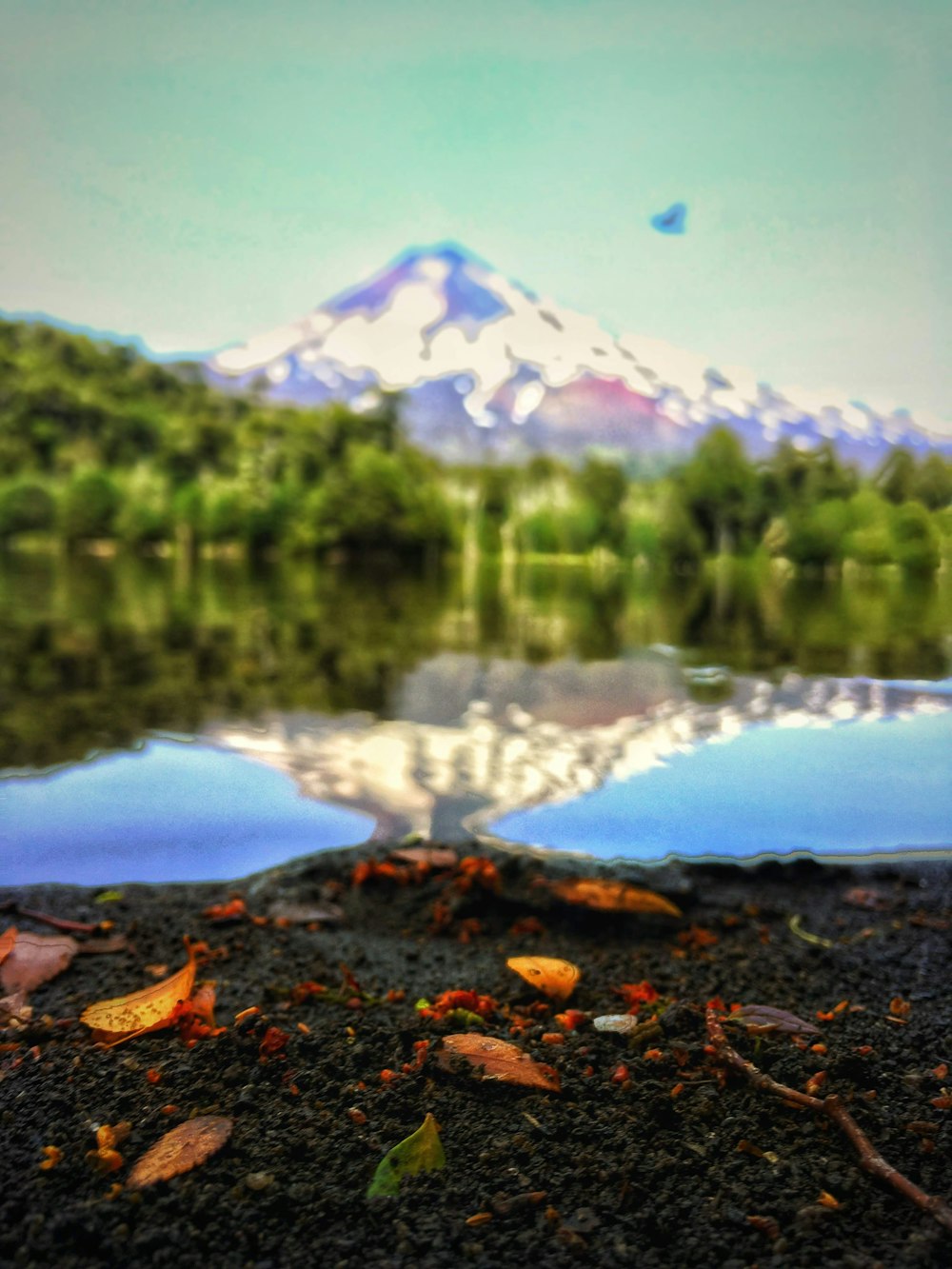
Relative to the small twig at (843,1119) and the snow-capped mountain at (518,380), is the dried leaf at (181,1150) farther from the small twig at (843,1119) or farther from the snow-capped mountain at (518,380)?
the snow-capped mountain at (518,380)

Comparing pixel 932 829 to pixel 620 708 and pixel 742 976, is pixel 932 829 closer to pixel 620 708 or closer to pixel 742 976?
pixel 620 708

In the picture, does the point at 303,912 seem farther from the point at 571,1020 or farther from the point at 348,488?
the point at 348,488

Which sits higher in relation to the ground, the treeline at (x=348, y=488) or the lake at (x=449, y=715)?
the treeline at (x=348, y=488)

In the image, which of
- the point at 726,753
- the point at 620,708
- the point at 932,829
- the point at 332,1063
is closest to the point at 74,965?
the point at 332,1063

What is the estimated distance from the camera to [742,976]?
1.73 m

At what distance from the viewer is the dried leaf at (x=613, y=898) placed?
6.55 feet

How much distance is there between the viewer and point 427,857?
2.21 meters

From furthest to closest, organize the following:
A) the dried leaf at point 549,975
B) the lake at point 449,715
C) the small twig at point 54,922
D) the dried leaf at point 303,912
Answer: the lake at point 449,715
the dried leaf at point 303,912
the small twig at point 54,922
the dried leaf at point 549,975

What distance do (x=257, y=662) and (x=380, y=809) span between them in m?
0.46

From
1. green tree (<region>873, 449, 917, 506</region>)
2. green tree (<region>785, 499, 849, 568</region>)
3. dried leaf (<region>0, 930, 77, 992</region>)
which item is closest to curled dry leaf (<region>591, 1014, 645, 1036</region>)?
dried leaf (<region>0, 930, 77, 992</region>)

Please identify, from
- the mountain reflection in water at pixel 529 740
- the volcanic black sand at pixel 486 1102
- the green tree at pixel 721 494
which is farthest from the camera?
the green tree at pixel 721 494

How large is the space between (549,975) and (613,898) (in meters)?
0.46

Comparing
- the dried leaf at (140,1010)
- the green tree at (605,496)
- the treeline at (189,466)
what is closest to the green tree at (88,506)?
the treeline at (189,466)

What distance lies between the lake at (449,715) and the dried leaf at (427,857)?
0.49 ft
